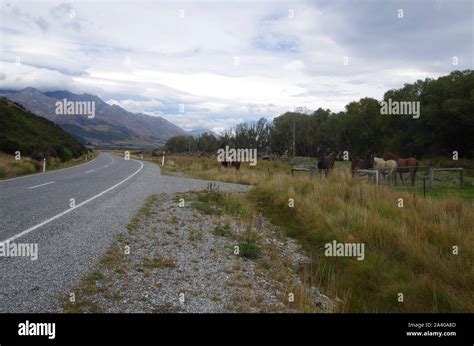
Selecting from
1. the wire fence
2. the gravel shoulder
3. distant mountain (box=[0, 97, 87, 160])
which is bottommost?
the gravel shoulder

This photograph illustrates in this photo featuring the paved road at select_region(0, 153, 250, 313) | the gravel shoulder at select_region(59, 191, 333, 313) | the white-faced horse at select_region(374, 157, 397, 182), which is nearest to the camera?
the paved road at select_region(0, 153, 250, 313)

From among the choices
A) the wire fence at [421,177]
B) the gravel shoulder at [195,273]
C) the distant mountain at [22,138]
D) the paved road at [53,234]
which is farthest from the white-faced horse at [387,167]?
the distant mountain at [22,138]

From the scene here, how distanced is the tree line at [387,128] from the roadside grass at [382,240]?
17.1m

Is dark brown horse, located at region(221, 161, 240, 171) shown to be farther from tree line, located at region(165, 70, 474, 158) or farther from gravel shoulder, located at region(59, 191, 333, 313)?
gravel shoulder, located at region(59, 191, 333, 313)

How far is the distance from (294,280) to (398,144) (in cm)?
4341

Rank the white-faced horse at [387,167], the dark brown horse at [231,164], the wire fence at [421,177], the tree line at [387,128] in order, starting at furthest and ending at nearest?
the tree line at [387,128] → the dark brown horse at [231,164] → the white-faced horse at [387,167] → the wire fence at [421,177]

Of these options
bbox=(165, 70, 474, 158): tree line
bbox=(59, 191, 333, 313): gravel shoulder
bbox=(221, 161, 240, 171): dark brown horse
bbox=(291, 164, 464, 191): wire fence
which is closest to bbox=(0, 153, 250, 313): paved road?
bbox=(59, 191, 333, 313): gravel shoulder

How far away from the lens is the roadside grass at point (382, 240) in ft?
19.8

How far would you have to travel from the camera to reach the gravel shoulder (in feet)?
15.6

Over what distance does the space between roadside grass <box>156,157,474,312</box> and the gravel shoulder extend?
69 cm

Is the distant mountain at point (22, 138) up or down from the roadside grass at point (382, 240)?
up

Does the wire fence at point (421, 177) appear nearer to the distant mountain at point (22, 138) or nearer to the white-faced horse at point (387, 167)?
the white-faced horse at point (387, 167)

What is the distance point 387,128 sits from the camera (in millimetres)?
50656
